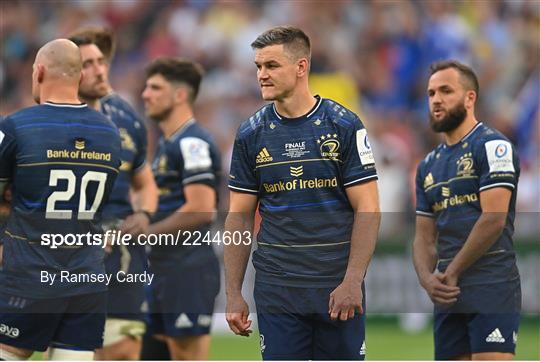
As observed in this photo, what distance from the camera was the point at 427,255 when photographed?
26.8 feet

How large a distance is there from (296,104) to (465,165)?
1648 millimetres

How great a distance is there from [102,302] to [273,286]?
53.6 inches

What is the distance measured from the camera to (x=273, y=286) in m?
6.92

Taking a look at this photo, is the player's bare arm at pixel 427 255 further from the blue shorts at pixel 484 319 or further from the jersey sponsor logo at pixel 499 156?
the jersey sponsor logo at pixel 499 156

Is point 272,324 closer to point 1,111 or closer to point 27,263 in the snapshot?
point 27,263

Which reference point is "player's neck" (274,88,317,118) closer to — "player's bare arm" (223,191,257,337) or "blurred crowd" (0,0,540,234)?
"player's bare arm" (223,191,257,337)

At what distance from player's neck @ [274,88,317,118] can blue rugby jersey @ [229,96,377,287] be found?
0.04 meters

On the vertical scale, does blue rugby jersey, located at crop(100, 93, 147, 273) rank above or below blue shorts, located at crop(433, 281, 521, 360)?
above

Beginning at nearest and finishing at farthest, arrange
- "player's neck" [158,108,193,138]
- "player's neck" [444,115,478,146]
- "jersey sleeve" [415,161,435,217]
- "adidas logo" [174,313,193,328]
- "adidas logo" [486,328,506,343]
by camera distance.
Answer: "adidas logo" [486,328,506,343] < "player's neck" [444,115,478,146] < "jersey sleeve" [415,161,435,217] < "adidas logo" [174,313,193,328] < "player's neck" [158,108,193,138]

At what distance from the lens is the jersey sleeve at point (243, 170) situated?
695cm

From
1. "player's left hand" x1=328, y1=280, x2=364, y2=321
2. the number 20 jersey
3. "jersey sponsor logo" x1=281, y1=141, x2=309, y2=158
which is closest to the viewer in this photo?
"player's left hand" x1=328, y1=280, x2=364, y2=321

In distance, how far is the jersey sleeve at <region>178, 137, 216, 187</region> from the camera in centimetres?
917

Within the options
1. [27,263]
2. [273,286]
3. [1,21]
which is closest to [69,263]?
[27,263]

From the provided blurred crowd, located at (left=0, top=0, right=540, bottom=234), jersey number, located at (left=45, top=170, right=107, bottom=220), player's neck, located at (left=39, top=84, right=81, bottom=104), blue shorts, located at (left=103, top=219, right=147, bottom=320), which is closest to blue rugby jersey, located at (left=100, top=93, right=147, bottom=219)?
blue shorts, located at (left=103, top=219, right=147, bottom=320)
